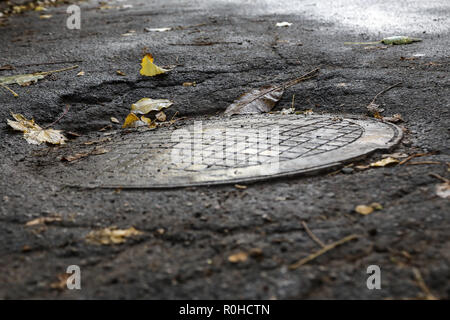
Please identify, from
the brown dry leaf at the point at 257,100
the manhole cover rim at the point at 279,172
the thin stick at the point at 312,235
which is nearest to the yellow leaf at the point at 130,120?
the brown dry leaf at the point at 257,100

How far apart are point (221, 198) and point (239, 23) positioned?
3.73 m

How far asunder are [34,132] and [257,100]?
4.75 feet

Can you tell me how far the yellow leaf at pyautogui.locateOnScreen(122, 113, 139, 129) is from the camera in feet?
9.62

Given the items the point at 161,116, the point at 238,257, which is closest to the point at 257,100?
the point at 161,116

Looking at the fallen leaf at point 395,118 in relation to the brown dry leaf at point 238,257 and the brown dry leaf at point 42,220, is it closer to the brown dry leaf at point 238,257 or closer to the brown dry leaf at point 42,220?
the brown dry leaf at point 238,257

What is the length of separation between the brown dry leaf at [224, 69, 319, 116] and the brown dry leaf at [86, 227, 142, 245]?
1.45 metres

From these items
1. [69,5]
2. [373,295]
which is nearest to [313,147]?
[373,295]

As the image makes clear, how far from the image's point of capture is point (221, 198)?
186 centimetres

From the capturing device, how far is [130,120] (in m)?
2.94

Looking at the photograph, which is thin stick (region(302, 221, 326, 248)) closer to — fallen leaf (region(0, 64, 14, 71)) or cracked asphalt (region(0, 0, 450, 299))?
cracked asphalt (region(0, 0, 450, 299))

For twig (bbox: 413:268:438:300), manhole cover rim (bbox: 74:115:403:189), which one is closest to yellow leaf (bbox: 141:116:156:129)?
manhole cover rim (bbox: 74:115:403:189)

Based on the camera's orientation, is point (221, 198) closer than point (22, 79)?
Yes

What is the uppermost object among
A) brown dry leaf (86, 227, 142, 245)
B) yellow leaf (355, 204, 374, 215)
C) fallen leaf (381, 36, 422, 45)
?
fallen leaf (381, 36, 422, 45)

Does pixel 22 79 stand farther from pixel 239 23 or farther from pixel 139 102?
pixel 239 23
